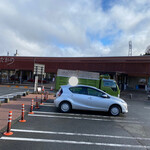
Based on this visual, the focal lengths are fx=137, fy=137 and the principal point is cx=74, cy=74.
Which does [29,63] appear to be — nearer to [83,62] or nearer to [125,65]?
[83,62]

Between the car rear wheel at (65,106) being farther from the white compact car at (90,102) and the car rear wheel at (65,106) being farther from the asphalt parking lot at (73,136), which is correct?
the asphalt parking lot at (73,136)

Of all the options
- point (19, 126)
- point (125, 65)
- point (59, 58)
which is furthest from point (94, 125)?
point (59, 58)

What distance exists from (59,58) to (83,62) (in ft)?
19.3

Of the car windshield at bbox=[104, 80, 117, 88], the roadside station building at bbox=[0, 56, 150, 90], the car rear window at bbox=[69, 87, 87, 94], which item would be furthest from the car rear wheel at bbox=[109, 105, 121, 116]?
the roadside station building at bbox=[0, 56, 150, 90]

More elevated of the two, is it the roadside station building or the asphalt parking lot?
the roadside station building

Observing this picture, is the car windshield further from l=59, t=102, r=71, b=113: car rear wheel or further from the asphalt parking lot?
the asphalt parking lot

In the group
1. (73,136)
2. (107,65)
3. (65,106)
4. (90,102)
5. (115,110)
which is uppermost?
Result: (107,65)

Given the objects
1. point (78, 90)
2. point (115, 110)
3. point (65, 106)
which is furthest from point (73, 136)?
point (115, 110)

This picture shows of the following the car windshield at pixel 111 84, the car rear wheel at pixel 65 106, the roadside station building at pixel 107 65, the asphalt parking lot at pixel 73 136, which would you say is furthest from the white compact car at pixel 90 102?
the roadside station building at pixel 107 65

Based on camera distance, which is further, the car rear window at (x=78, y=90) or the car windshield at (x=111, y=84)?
the car windshield at (x=111, y=84)

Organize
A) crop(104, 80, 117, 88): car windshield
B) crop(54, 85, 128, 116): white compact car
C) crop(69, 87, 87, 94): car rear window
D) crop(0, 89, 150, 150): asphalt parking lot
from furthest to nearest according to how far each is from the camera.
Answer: crop(104, 80, 117, 88): car windshield → crop(69, 87, 87, 94): car rear window → crop(54, 85, 128, 116): white compact car → crop(0, 89, 150, 150): asphalt parking lot

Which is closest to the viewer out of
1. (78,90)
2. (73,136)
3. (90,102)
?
(73,136)

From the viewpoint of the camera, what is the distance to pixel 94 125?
5.84 meters

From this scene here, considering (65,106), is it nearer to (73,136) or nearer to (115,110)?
(115,110)
